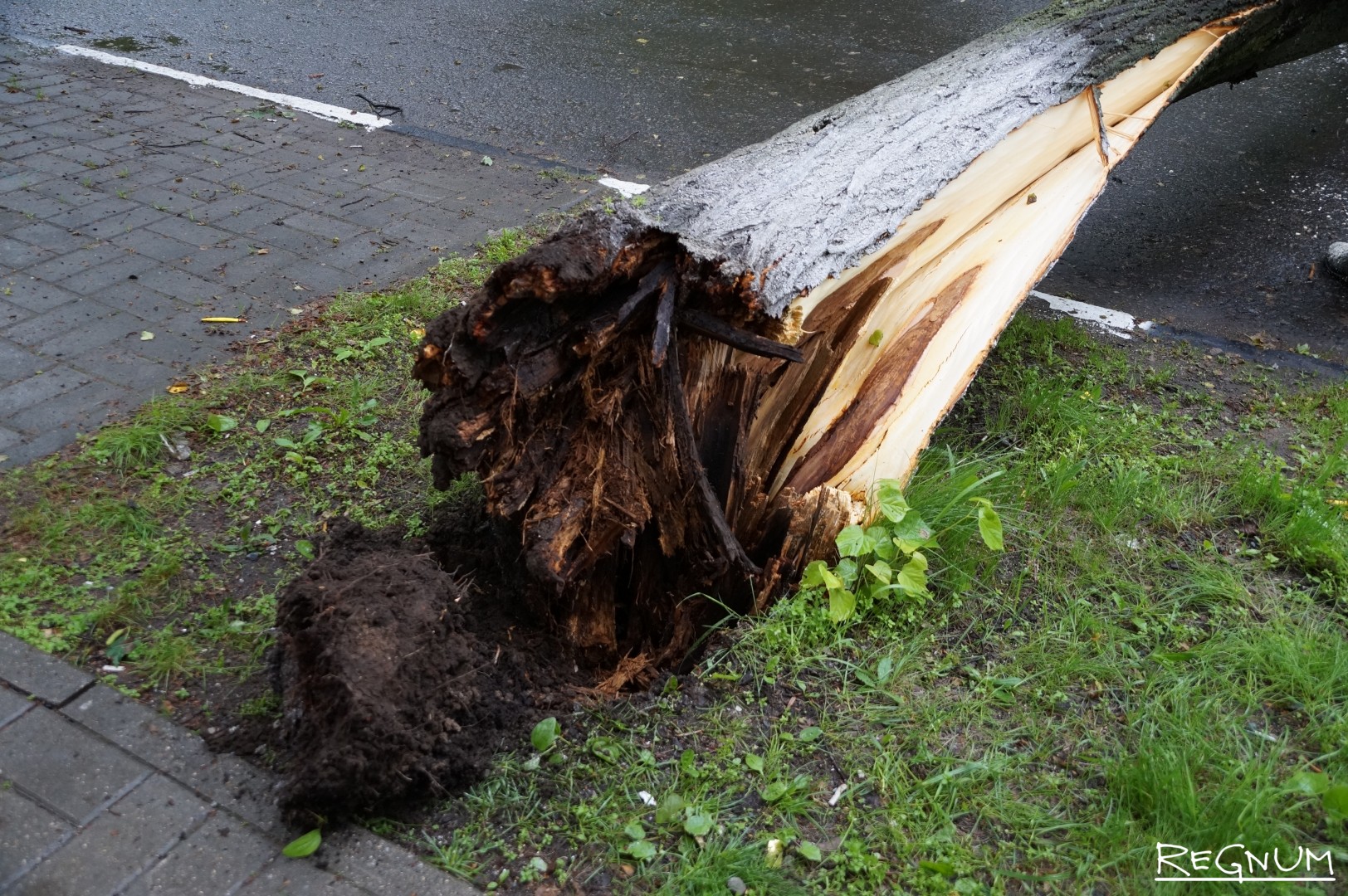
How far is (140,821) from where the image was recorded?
7.07 feet

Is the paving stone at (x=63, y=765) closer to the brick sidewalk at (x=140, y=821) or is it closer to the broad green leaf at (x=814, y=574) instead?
the brick sidewalk at (x=140, y=821)

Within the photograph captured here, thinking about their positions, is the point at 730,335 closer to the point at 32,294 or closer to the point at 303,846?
the point at 303,846

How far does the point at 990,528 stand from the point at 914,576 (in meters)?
0.28

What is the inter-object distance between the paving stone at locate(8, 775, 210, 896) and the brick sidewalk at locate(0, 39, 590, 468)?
1.57 m

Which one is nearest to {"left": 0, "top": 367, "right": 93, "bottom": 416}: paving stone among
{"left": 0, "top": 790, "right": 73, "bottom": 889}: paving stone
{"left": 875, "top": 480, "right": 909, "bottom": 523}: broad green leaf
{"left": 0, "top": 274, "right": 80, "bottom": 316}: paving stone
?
{"left": 0, "top": 274, "right": 80, "bottom": 316}: paving stone

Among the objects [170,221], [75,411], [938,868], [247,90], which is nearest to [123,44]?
[247,90]

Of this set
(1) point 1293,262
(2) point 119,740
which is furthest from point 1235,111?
(2) point 119,740

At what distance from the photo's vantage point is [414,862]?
210 centimetres

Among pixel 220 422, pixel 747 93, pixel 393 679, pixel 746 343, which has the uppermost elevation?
pixel 746 343

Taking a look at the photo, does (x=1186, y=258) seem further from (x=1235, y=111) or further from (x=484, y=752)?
(x=484, y=752)

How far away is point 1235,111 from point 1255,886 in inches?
240

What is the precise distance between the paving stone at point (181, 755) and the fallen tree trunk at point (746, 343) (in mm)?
785

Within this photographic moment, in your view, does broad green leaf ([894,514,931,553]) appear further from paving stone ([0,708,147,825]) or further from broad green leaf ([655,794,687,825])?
paving stone ([0,708,147,825])

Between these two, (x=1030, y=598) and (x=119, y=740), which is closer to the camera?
(x=119, y=740)
